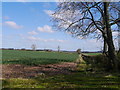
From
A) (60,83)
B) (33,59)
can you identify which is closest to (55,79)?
(60,83)

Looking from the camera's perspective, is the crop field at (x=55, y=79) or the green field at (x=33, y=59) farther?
the green field at (x=33, y=59)

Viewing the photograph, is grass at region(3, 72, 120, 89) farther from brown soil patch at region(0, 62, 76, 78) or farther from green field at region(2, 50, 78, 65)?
green field at region(2, 50, 78, 65)

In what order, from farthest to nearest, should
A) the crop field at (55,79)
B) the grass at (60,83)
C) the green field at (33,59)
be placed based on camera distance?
1. the green field at (33,59)
2. the crop field at (55,79)
3. the grass at (60,83)

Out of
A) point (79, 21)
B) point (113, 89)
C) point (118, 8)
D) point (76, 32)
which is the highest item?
point (118, 8)

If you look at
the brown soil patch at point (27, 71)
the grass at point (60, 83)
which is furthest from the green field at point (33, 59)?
the grass at point (60, 83)

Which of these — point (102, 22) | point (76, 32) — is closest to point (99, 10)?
point (102, 22)

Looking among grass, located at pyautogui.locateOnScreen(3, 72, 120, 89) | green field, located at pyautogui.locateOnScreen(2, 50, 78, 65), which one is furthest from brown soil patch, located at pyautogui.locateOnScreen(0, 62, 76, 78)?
green field, located at pyautogui.locateOnScreen(2, 50, 78, 65)

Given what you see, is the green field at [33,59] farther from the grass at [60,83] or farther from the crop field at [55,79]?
the grass at [60,83]

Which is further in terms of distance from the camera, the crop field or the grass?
the crop field

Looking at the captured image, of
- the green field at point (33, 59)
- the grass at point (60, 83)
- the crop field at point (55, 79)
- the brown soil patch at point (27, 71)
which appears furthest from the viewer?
the green field at point (33, 59)

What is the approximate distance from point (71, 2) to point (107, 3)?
2.81 metres

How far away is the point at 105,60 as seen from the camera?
44.8ft

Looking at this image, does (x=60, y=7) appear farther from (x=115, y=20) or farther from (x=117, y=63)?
(x=117, y=63)

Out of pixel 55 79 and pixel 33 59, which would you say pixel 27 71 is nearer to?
pixel 55 79
